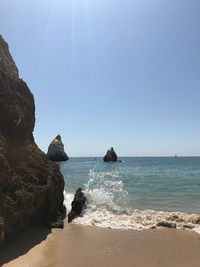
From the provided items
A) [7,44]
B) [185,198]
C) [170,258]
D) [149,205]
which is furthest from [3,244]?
[185,198]

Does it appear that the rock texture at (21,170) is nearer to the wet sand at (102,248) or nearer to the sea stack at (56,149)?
the wet sand at (102,248)

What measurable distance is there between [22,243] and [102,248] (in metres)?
2.70

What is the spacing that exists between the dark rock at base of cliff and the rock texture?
57 centimetres

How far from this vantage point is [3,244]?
Answer: 10.6m

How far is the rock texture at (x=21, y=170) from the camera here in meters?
11.4

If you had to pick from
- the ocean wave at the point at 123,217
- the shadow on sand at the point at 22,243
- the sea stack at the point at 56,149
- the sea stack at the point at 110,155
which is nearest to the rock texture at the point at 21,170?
the shadow on sand at the point at 22,243

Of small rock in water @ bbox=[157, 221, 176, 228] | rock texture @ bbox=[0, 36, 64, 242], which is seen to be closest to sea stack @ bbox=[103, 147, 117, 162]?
rock texture @ bbox=[0, 36, 64, 242]

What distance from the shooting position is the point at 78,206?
16.4m

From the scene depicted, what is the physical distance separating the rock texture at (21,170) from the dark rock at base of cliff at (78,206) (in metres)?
0.57

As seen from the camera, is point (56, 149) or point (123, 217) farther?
point (56, 149)

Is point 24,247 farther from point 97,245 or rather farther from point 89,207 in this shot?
point 89,207

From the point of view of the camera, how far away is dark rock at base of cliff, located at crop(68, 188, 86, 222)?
15.5 metres

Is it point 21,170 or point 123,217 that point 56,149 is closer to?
point 123,217

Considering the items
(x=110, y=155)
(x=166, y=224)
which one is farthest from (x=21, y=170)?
(x=110, y=155)
